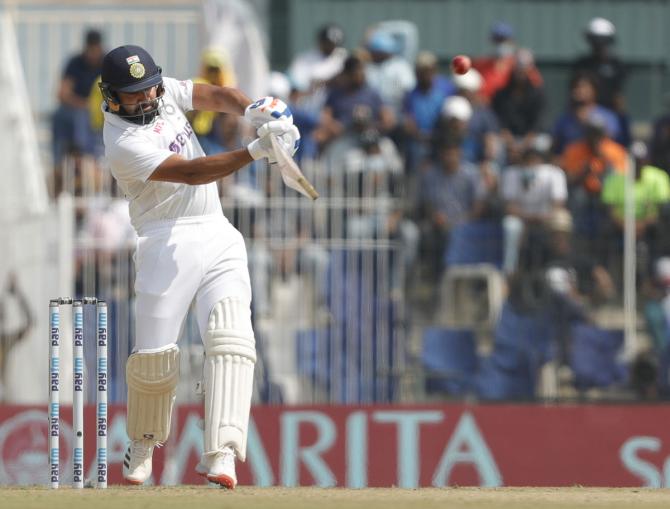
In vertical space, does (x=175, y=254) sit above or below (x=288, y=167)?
below

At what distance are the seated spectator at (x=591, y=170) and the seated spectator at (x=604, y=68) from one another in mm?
496

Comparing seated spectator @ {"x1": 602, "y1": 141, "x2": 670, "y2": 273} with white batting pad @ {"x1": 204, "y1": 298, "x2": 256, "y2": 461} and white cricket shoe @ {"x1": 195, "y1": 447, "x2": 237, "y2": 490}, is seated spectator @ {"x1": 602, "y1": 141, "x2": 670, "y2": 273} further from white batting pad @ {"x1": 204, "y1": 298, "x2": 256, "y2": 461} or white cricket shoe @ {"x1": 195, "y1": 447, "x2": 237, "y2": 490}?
white cricket shoe @ {"x1": 195, "y1": 447, "x2": 237, "y2": 490}

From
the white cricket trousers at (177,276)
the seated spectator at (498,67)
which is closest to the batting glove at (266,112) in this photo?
the white cricket trousers at (177,276)

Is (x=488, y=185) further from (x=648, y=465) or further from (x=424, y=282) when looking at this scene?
(x=648, y=465)

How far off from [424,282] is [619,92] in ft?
9.21

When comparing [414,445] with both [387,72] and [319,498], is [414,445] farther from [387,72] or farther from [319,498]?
[387,72]

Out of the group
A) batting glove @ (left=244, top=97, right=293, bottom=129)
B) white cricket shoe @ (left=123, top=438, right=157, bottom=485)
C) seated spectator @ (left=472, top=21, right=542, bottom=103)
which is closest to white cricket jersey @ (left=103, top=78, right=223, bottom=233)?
batting glove @ (left=244, top=97, right=293, bottom=129)

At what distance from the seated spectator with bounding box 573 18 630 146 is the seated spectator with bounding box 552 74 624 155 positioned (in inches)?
4.1

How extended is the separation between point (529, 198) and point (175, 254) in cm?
540

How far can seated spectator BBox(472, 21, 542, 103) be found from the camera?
46.4 ft

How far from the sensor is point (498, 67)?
14.5 meters

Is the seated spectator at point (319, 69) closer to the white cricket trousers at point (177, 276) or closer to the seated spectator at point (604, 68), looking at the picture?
the seated spectator at point (604, 68)

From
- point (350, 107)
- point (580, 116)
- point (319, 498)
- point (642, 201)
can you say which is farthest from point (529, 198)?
point (319, 498)

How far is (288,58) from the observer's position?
16.8 m
